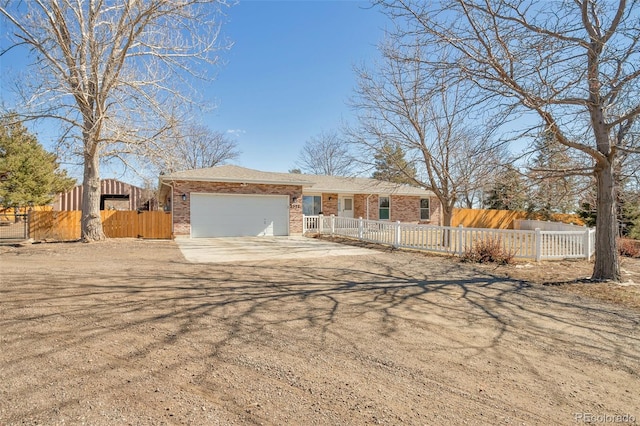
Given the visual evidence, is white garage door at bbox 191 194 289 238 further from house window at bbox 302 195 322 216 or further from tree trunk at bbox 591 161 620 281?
tree trunk at bbox 591 161 620 281

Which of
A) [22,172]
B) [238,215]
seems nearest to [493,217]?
[238,215]

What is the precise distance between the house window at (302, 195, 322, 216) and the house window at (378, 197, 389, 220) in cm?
397

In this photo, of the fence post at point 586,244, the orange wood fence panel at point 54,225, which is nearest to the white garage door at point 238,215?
the orange wood fence panel at point 54,225

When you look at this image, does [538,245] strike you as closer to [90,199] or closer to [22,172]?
[90,199]

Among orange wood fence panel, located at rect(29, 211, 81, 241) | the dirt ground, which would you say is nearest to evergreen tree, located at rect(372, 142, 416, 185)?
the dirt ground

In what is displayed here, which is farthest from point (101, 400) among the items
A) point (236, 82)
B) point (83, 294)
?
point (236, 82)

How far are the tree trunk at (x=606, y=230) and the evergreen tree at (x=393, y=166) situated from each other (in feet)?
25.1

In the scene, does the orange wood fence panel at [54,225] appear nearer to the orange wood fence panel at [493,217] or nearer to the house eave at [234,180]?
the house eave at [234,180]

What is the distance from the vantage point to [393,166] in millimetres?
14398

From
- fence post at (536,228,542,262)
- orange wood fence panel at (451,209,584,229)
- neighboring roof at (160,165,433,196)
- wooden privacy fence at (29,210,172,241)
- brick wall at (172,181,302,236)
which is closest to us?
fence post at (536,228,542,262)

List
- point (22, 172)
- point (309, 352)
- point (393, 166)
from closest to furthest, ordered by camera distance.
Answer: point (309, 352) → point (393, 166) → point (22, 172)

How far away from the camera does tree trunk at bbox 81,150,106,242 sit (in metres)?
11.6

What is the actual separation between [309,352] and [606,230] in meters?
6.80

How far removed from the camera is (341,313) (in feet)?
14.5
